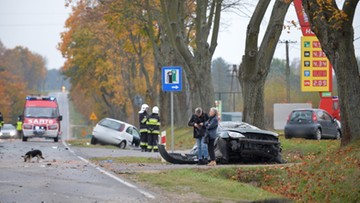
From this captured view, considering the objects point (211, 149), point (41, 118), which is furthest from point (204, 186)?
point (41, 118)

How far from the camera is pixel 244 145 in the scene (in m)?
23.5

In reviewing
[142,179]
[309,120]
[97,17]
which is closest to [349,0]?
[142,179]

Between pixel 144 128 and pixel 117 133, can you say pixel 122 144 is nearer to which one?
pixel 117 133

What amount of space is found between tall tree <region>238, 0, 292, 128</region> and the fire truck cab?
18.7m

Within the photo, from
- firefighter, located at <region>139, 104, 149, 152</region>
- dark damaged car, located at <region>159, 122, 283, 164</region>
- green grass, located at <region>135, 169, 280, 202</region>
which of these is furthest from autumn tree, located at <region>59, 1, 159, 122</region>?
green grass, located at <region>135, 169, 280, 202</region>

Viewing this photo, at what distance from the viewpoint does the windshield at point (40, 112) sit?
48.7 m

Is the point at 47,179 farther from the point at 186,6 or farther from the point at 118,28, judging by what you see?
the point at 118,28

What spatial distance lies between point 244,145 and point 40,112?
27.3 m

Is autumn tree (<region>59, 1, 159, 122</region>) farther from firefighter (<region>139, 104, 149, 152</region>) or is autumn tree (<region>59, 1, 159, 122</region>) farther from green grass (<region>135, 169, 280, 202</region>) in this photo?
green grass (<region>135, 169, 280, 202</region>)

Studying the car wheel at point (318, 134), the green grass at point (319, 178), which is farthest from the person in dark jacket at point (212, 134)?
the car wheel at point (318, 134)

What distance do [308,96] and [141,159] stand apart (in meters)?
42.1

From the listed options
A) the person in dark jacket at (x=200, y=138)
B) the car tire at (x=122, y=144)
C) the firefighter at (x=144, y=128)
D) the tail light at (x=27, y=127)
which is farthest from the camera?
the tail light at (x=27, y=127)

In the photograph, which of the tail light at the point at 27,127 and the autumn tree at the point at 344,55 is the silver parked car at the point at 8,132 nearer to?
the tail light at the point at 27,127

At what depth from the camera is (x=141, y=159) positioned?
27.8 meters
